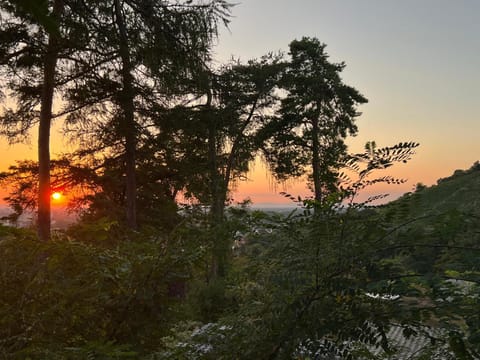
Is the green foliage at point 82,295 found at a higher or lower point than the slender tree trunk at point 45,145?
lower

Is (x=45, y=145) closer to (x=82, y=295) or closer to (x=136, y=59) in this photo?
(x=136, y=59)

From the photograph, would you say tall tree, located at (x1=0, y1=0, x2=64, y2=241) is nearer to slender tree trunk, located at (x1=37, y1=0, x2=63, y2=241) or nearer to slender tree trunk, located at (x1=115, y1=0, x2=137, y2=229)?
slender tree trunk, located at (x1=37, y1=0, x2=63, y2=241)

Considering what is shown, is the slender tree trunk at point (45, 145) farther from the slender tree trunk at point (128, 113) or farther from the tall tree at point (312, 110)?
the tall tree at point (312, 110)

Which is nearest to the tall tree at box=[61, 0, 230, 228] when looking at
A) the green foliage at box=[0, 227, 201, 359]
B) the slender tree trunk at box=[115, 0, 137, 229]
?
the slender tree trunk at box=[115, 0, 137, 229]

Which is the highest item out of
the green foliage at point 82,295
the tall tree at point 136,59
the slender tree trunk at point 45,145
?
the tall tree at point 136,59

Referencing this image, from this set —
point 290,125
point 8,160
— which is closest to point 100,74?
point 8,160

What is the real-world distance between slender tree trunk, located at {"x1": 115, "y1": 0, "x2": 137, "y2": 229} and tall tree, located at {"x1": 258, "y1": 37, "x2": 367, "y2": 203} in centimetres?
992

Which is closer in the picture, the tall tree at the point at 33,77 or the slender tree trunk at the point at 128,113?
the tall tree at the point at 33,77

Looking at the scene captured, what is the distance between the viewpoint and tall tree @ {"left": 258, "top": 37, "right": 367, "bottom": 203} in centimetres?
1798

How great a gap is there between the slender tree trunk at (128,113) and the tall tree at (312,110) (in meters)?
9.92

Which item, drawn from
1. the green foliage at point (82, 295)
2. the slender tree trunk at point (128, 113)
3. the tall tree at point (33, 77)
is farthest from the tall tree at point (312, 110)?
the green foliage at point (82, 295)

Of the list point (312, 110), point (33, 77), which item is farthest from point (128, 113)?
point (312, 110)

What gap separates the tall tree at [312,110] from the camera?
18.0 m

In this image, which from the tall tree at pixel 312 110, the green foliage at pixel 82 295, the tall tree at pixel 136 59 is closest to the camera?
the green foliage at pixel 82 295
